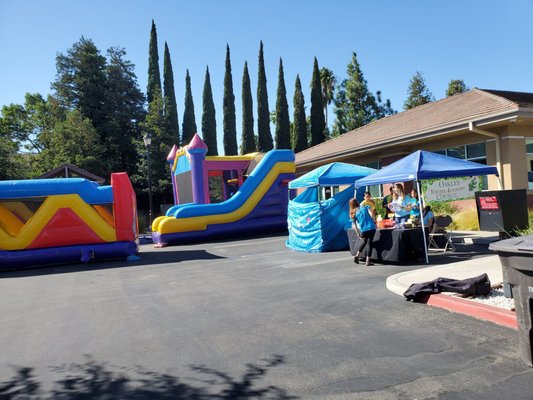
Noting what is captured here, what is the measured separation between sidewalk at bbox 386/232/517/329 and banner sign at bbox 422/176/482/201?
6.17m

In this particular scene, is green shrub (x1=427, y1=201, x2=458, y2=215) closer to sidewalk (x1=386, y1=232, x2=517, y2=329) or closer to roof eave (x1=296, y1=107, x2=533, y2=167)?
roof eave (x1=296, y1=107, x2=533, y2=167)

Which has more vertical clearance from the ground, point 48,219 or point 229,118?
point 229,118

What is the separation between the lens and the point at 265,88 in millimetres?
46781

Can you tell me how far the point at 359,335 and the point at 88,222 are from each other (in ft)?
33.4

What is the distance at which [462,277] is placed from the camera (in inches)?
279

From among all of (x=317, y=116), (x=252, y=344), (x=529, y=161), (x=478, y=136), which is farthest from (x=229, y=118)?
(x=252, y=344)

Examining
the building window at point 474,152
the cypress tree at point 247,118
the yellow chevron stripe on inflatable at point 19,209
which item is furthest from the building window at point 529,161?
the cypress tree at point 247,118

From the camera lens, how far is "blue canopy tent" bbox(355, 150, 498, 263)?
920 centimetres

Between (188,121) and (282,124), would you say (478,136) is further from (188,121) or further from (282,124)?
(188,121)

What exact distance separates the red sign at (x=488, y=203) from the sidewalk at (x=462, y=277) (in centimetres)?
230

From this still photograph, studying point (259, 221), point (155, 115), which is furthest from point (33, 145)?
point (259, 221)

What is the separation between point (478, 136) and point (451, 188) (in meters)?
2.05

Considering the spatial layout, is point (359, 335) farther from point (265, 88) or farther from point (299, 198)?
point (265, 88)

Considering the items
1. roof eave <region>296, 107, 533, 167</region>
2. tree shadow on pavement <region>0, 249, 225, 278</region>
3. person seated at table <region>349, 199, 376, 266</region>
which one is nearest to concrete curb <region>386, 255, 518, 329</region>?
person seated at table <region>349, 199, 376, 266</region>
